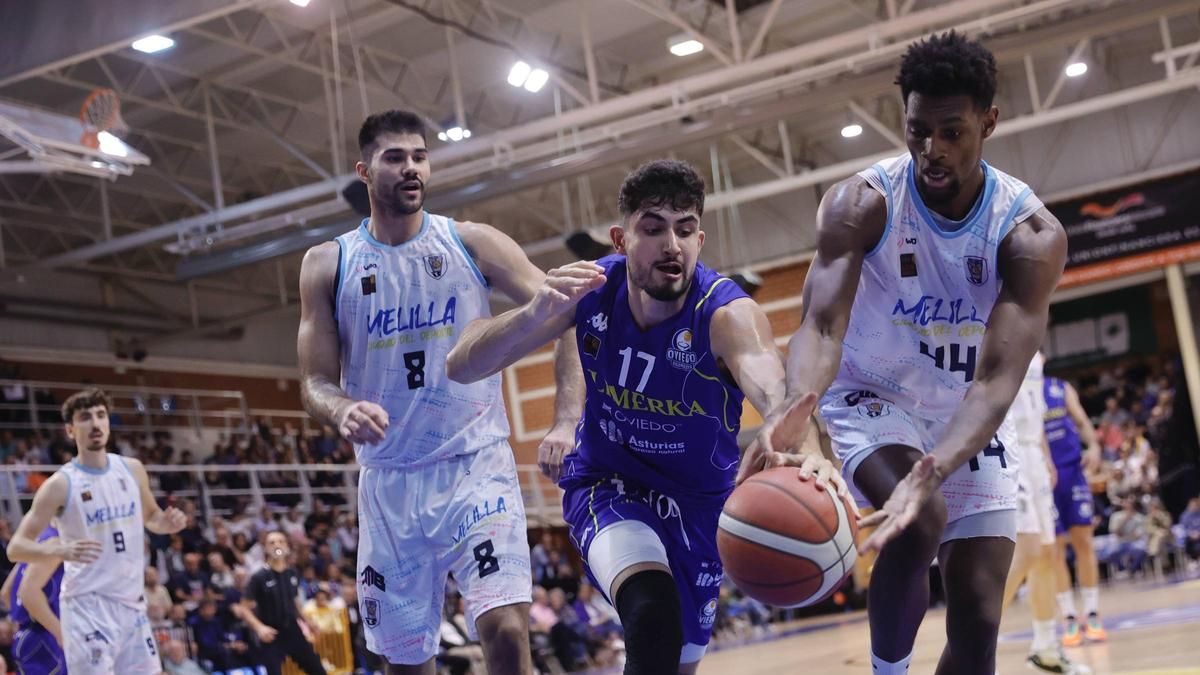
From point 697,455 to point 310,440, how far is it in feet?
75.8

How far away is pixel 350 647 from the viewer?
15.7 meters

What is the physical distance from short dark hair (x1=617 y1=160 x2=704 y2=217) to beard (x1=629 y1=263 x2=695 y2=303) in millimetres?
207

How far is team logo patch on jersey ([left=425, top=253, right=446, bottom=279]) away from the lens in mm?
5426

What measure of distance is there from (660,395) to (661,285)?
41 cm

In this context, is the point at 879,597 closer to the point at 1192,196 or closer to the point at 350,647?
the point at 350,647

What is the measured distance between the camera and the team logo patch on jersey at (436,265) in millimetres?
5426

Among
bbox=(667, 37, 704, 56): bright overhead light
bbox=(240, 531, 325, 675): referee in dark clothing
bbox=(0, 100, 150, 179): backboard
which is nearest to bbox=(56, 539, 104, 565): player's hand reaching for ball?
bbox=(240, 531, 325, 675): referee in dark clothing

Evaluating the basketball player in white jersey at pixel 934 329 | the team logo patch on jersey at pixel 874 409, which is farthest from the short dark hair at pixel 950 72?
the team logo patch on jersey at pixel 874 409

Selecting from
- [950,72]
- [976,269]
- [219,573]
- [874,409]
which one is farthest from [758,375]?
[219,573]

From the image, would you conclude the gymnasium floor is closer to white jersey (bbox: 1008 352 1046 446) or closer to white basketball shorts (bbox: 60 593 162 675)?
white jersey (bbox: 1008 352 1046 446)

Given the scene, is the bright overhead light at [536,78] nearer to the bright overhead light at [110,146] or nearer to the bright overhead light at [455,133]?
the bright overhead light at [455,133]

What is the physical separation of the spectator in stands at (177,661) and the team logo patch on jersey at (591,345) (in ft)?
31.1

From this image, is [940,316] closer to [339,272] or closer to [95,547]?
[339,272]

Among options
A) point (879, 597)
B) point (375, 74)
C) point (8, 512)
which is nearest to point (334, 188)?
point (375, 74)
